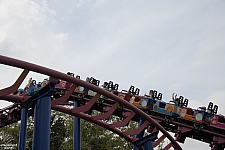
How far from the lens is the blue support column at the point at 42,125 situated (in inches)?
163

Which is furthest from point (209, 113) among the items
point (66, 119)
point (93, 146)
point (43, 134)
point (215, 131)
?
point (66, 119)

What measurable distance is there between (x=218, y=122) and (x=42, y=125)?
6182 mm

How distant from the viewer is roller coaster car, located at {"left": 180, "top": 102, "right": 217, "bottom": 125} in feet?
29.8

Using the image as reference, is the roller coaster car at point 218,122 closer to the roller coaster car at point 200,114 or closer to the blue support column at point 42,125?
the roller coaster car at point 200,114

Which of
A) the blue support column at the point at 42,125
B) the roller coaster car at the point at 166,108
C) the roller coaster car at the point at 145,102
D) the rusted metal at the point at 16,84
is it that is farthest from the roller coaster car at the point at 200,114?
the rusted metal at the point at 16,84

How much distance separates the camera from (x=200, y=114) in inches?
360

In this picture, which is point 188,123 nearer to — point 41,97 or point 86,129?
point 41,97

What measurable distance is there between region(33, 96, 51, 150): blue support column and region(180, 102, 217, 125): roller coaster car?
232 inches

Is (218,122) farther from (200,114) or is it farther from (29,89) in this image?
(29,89)

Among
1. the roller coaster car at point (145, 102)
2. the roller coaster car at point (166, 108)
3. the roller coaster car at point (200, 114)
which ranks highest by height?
the roller coaster car at point (145, 102)

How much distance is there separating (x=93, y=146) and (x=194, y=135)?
8617 millimetres

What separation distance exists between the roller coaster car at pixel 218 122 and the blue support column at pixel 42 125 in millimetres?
5975

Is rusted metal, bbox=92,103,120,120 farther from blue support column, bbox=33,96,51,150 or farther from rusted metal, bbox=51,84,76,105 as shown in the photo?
blue support column, bbox=33,96,51,150

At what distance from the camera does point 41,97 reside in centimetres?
445
